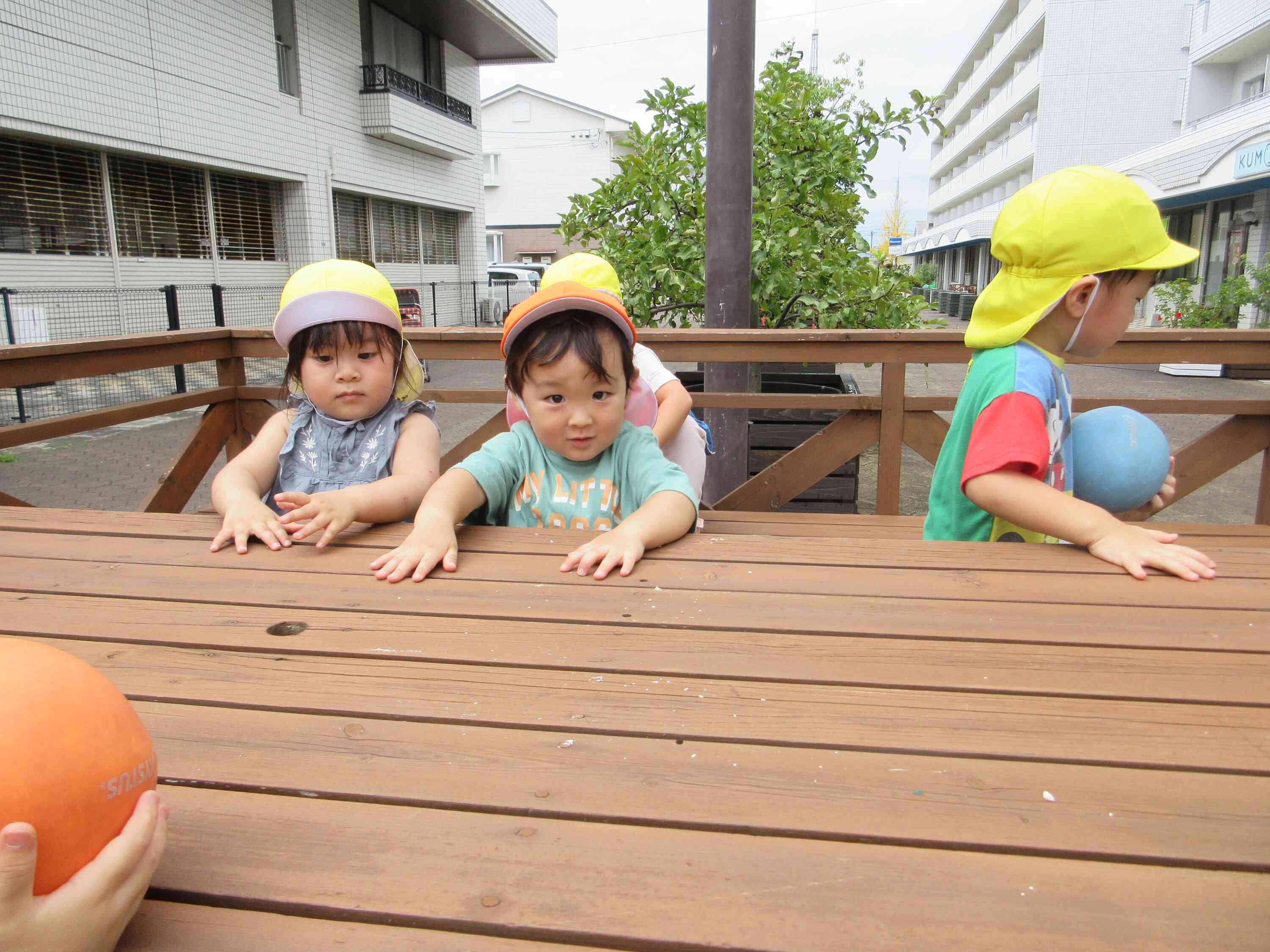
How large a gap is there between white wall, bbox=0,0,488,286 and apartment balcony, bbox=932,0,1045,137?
28835 mm

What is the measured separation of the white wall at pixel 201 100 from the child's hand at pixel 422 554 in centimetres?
1075

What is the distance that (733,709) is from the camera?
1.22 meters

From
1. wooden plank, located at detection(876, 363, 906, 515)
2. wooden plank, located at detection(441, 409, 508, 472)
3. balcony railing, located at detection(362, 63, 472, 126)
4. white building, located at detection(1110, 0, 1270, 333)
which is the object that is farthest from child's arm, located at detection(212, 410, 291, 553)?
balcony railing, located at detection(362, 63, 472, 126)

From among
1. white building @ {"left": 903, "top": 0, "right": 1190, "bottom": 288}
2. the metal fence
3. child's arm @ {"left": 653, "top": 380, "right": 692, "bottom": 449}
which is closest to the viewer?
child's arm @ {"left": 653, "top": 380, "right": 692, "bottom": 449}

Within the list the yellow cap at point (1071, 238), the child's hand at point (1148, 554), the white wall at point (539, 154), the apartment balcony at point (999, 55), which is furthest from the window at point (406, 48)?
the apartment balcony at point (999, 55)

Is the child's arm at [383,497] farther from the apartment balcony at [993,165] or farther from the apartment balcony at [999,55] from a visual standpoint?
the apartment balcony at [993,165]

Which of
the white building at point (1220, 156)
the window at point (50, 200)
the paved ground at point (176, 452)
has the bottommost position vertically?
the paved ground at point (176, 452)

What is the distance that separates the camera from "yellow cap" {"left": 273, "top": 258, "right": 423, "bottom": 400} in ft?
7.91

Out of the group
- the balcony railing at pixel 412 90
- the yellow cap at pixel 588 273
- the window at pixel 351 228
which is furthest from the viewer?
the window at pixel 351 228

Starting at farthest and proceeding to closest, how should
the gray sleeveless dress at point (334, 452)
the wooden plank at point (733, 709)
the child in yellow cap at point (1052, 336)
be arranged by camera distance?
1. the gray sleeveless dress at point (334, 452)
2. the child in yellow cap at point (1052, 336)
3. the wooden plank at point (733, 709)

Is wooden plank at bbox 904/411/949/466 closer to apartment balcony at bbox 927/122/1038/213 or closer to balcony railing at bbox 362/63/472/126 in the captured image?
balcony railing at bbox 362/63/472/126

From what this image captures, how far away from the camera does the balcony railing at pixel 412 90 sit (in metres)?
16.4

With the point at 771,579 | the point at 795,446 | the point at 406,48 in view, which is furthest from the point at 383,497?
the point at 406,48

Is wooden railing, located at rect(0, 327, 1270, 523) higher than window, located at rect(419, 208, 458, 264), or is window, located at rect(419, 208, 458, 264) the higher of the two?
window, located at rect(419, 208, 458, 264)
